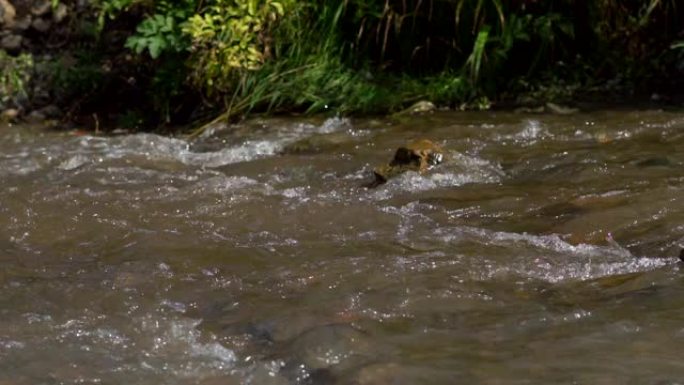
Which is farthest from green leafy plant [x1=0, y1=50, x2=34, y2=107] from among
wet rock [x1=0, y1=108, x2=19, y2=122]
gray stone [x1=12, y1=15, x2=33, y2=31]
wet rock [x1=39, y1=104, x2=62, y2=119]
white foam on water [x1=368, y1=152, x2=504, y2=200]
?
white foam on water [x1=368, y1=152, x2=504, y2=200]

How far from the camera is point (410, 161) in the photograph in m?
5.00

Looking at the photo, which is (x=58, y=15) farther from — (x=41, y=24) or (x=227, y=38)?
(x=227, y=38)

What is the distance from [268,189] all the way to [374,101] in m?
1.66

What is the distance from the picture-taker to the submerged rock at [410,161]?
4922 mm

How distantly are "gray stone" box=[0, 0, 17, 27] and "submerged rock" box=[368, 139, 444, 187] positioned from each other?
3.96 metres

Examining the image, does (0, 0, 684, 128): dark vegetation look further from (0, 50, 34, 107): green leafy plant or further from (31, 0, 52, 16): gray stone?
(31, 0, 52, 16): gray stone

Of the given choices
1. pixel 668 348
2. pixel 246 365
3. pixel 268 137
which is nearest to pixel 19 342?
pixel 246 365

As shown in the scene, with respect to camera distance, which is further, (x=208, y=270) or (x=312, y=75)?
(x=312, y=75)

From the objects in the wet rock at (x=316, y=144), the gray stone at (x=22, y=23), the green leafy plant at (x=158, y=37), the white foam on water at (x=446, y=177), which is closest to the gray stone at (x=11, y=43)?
the gray stone at (x=22, y=23)

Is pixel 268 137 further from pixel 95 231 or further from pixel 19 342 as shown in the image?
pixel 19 342

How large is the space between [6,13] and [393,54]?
111 inches

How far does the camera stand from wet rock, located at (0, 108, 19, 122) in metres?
7.18

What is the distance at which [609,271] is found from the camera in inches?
139

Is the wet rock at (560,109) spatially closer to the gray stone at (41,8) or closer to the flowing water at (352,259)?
the flowing water at (352,259)
